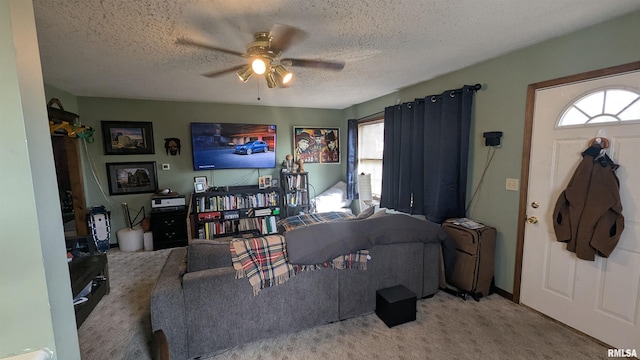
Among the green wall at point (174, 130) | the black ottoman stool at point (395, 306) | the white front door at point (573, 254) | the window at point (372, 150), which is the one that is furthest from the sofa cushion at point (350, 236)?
the green wall at point (174, 130)

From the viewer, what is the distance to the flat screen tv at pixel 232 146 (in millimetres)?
4387

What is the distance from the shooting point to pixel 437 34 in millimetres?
2008

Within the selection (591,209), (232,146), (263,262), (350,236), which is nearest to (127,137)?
(232,146)

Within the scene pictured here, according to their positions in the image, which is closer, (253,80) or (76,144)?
(253,80)

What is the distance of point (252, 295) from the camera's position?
1.88m

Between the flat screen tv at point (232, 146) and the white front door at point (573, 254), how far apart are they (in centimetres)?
380

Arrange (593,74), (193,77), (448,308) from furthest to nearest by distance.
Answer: (193,77)
(448,308)
(593,74)

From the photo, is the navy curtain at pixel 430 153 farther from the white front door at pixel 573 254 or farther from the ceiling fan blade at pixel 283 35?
the ceiling fan blade at pixel 283 35

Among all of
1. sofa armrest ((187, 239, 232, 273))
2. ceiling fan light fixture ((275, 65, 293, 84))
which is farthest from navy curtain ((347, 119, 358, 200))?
sofa armrest ((187, 239, 232, 273))

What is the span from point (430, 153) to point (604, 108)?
1.47m

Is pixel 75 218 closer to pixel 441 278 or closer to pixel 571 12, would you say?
pixel 441 278

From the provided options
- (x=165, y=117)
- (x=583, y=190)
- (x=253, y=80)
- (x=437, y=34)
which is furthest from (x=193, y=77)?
(x=583, y=190)

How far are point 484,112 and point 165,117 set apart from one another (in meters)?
4.54

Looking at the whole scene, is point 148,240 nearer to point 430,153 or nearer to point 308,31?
point 308,31
